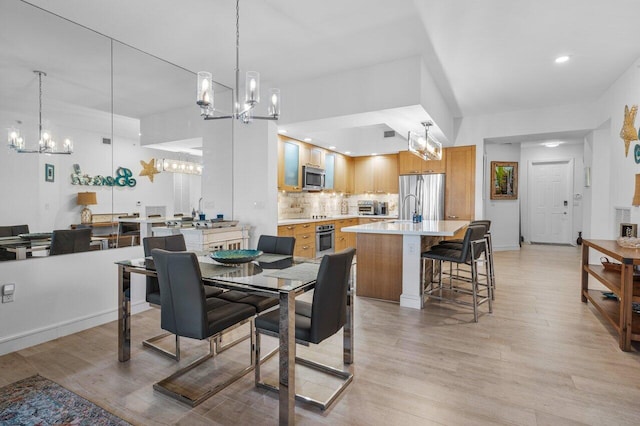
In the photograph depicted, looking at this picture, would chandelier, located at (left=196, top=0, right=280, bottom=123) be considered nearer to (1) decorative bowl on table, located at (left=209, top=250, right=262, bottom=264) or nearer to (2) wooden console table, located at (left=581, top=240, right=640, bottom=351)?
(1) decorative bowl on table, located at (left=209, top=250, right=262, bottom=264)

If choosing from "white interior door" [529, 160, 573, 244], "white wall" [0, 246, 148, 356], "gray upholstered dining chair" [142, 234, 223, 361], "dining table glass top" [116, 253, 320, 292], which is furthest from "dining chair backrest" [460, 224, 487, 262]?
"white interior door" [529, 160, 573, 244]

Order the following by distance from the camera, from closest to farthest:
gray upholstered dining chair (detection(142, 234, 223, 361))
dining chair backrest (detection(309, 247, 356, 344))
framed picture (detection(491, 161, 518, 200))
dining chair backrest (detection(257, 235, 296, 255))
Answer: dining chair backrest (detection(309, 247, 356, 344)), gray upholstered dining chair (detection(142, 234, 223, 361)), dining chair backrest (detection(257, 235, 296, 255)), framed picture (detection(491, 161, 518, 200))

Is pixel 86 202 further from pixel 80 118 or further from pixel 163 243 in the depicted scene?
pixel 163 243

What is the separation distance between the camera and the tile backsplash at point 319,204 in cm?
646

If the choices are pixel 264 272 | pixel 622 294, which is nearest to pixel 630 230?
pixel 622 294

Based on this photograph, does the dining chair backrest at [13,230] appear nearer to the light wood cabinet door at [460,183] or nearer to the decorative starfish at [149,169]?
the decorative starfish at [149,169]

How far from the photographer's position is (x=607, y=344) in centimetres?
269

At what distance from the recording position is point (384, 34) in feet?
10.5

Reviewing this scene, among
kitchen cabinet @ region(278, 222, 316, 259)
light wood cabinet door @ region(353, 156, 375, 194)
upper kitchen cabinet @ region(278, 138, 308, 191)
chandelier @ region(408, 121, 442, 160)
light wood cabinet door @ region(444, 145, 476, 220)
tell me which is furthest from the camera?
light wood cabinet door @ region(353, 156, 375, 194)

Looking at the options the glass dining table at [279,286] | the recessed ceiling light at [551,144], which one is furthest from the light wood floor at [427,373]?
the recessed ceiling light at [551,144]

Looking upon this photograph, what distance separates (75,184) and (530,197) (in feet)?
32.6

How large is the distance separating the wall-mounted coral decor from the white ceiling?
580mm

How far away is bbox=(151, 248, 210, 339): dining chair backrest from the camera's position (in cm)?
181

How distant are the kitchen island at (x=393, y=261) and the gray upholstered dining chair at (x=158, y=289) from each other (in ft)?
5.76
